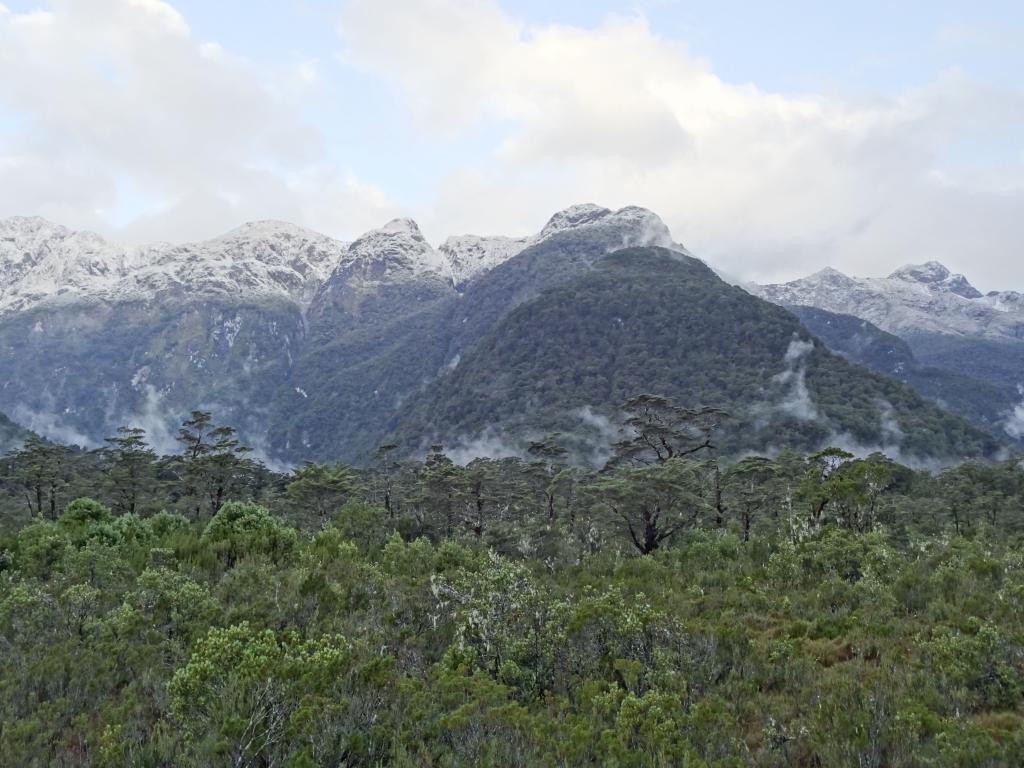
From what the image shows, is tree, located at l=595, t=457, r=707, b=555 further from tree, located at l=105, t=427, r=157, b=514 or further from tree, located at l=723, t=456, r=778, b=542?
tree, located at l=105, t=427, r=157, b=514

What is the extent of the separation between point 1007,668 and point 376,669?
10089 mm

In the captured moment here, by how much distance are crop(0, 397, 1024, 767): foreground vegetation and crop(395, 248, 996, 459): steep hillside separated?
373 ft

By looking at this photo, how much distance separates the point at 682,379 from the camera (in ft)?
512

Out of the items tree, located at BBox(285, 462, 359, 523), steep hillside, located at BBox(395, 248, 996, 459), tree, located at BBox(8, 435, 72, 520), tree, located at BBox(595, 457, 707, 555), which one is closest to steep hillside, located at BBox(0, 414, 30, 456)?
steep hillside, located at BBox(395, 248, 996, 459)

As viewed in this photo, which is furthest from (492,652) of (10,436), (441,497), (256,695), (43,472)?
(10,436)

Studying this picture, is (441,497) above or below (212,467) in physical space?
below

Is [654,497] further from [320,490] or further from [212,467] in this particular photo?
[212,467]

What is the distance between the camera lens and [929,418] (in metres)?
134

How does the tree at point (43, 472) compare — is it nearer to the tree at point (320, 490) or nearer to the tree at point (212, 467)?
the tree at point (212, 467)

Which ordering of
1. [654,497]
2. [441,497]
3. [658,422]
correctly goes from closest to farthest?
[654,497] < [441,497] < [658,422]

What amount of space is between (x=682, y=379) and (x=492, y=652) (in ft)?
487

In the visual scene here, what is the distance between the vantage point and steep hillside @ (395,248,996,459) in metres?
130

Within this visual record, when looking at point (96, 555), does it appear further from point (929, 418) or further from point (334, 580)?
point (929, 418)

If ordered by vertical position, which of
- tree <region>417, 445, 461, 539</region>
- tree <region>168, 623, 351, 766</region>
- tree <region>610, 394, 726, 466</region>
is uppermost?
tree <region>610, 394, 726, 466</region>
